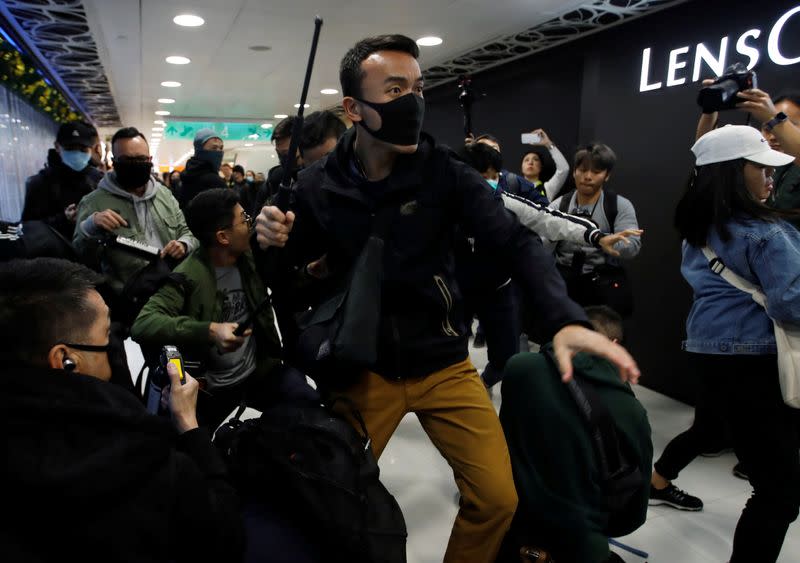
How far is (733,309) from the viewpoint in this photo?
69.6 inches

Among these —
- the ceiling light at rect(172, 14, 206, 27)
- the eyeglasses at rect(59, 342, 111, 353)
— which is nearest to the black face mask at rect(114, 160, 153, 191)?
the eyeglasses at rect(59, 342, 111, 353)

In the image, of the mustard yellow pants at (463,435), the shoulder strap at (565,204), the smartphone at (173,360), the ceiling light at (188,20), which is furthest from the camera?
the ceiling light at (188,20)

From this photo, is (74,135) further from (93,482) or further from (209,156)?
(93,482)

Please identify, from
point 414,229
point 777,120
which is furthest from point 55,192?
point 777,120

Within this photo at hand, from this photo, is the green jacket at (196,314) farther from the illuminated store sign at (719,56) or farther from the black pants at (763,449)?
the illuminated store sign at (719,56)

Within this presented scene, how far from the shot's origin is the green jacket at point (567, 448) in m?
1.36

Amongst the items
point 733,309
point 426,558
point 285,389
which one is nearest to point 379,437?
point 285,389

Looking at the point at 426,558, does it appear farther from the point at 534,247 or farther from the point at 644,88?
the point at 644,88

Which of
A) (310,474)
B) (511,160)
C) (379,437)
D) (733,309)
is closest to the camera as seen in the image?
→ (310,474)

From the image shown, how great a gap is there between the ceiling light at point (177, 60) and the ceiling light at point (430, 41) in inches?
102

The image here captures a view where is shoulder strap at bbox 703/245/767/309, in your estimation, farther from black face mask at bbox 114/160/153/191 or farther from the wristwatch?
black face mask at bbox 114/160/153/191

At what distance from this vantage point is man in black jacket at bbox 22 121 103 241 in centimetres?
314

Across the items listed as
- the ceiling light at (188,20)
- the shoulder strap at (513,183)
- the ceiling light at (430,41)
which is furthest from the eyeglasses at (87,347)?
the ceiling light at (430,41)

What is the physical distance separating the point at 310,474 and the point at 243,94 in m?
7.92
